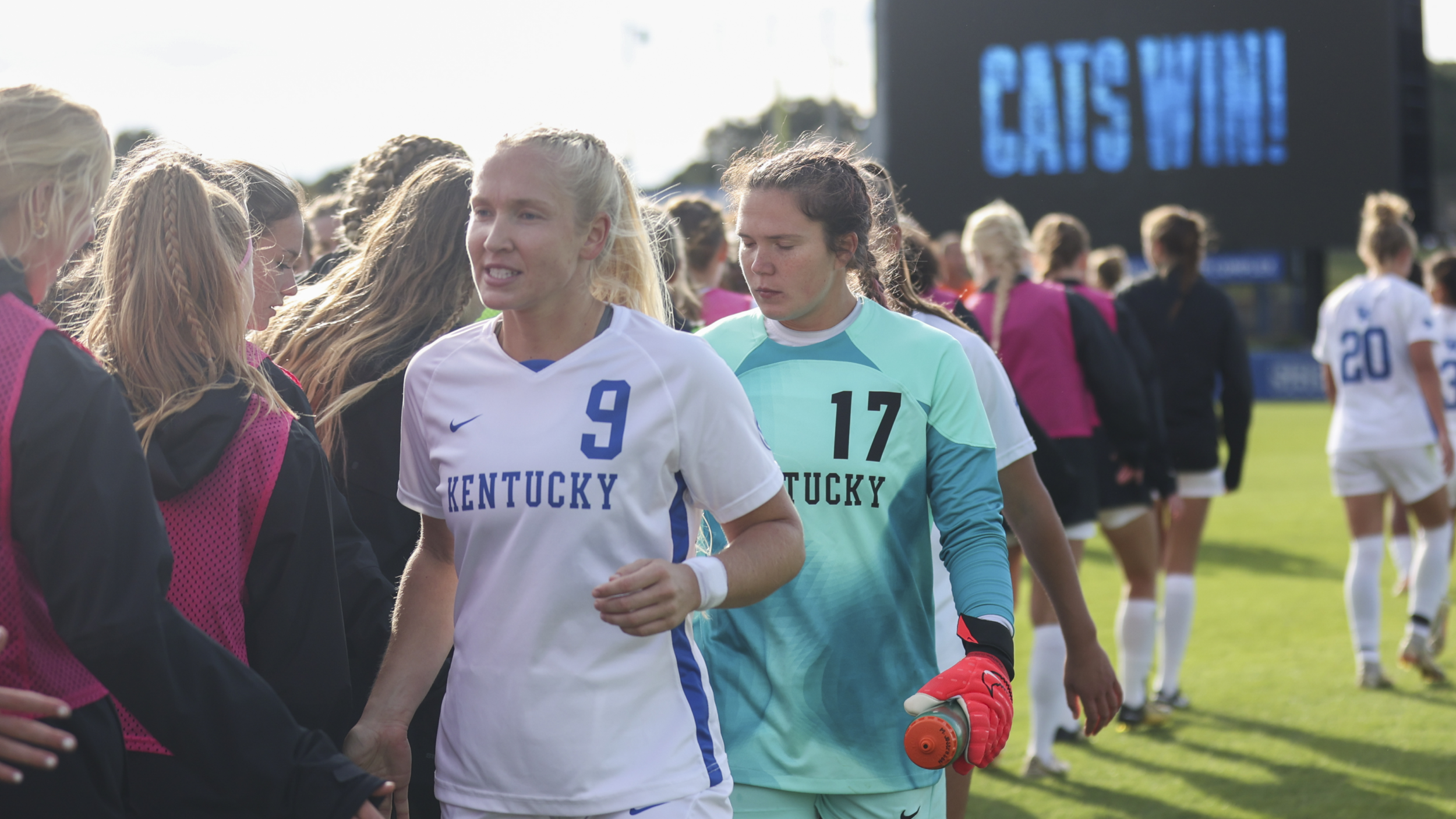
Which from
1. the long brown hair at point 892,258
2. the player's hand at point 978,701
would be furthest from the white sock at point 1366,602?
the player's hand at point 978,701

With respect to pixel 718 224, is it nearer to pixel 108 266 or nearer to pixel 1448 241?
pixel 108 266

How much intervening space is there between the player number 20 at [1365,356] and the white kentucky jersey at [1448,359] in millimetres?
1472

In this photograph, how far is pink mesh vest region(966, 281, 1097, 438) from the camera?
559 cm

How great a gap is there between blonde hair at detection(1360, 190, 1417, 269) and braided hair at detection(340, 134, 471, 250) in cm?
537

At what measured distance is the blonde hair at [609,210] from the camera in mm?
2131

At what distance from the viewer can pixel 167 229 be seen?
220 cm

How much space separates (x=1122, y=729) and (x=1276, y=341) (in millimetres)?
27465

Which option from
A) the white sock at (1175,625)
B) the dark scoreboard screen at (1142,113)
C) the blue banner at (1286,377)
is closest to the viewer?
the white sock at (1175,625)

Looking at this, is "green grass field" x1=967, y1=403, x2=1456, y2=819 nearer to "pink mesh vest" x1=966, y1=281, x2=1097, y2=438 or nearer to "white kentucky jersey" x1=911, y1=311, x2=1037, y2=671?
"pink mesh vest" x1=966, y1=281, x2=1097, y2=438

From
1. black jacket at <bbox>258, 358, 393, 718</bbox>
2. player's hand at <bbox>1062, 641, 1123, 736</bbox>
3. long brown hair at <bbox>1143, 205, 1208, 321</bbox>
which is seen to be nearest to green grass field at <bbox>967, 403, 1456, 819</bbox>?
long brown hair at <bbox>1143, 205, 1208, 321</bbox>

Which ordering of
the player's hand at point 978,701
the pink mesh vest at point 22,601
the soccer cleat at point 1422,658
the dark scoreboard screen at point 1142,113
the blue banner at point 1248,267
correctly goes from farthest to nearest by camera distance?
the blue banner at point 1248,267
the dark scoreboard screen at point 1142,113
the soccer cleat at point 1422,658
the player's hand at point 978,701
the pink mesh vest at point 22,601

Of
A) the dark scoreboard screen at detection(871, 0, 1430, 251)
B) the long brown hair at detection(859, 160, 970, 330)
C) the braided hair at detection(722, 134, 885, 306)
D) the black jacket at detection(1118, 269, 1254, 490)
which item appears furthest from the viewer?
the dark scoreboard screen at detection(871, 0, 1430, 251)

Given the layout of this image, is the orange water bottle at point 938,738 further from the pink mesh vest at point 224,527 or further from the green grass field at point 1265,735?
the green grass field at point 1265,735

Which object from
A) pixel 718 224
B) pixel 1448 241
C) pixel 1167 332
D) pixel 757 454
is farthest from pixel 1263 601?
pixel 1448 241
